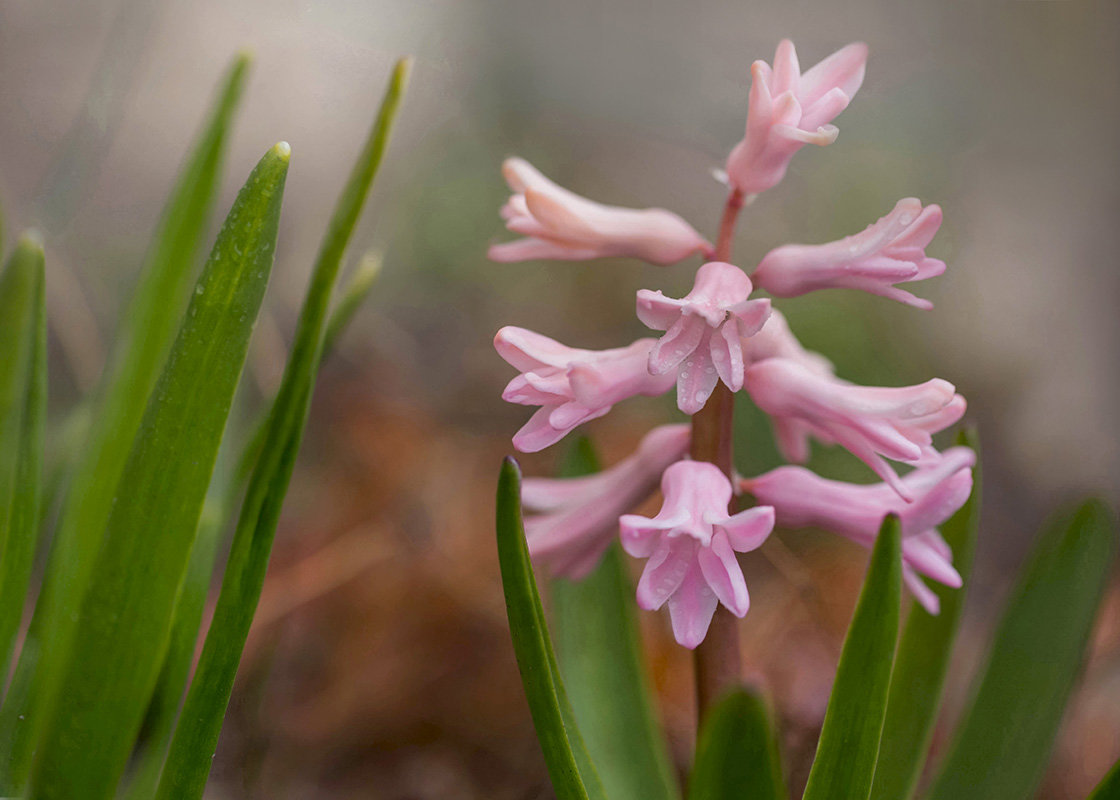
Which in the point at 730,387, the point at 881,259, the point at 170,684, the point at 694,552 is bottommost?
the point at 170,684

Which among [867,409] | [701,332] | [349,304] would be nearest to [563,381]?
[701,332]

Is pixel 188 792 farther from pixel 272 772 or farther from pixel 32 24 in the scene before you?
pixel 32 24

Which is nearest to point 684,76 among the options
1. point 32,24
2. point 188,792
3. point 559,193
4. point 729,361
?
point 32,24

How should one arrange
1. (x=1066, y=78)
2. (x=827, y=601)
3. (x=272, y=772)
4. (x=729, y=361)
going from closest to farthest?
(x=729, y=361), (x=272, y=772), (x=827, y=601), (x=1066, y=78)

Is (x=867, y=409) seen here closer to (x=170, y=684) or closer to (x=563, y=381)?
(x=563, y=381)

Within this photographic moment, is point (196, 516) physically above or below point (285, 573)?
above

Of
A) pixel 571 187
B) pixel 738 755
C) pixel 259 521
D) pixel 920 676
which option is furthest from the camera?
pixel 571 187
